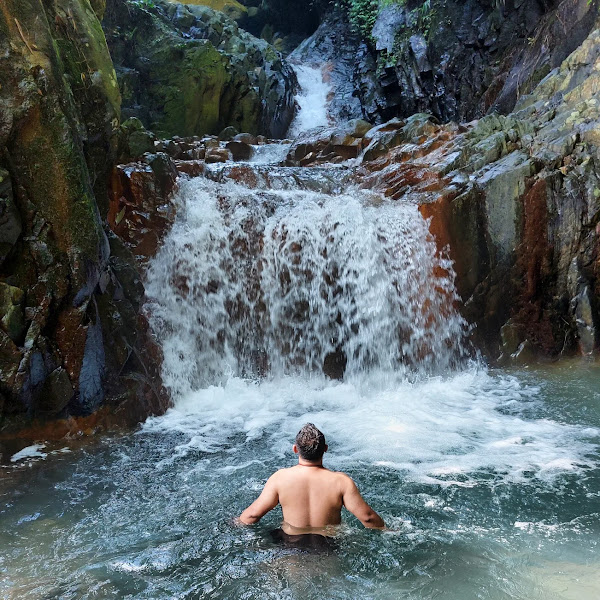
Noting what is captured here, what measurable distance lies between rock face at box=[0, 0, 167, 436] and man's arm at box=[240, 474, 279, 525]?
3094mm

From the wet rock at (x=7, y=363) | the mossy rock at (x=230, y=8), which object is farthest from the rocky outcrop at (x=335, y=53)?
the wet rock at (x=7, y=363)

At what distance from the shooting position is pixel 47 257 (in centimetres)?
582

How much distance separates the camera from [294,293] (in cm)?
873

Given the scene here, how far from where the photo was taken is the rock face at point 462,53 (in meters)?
12.1

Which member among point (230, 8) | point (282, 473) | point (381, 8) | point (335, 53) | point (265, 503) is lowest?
point (265, 503)

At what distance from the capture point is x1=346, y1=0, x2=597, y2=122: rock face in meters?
12.1

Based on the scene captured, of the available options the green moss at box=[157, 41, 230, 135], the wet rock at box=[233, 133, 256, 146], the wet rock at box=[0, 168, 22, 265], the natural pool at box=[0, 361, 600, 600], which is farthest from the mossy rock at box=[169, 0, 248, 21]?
the natural pool at box=[0, 361, 600, 600]

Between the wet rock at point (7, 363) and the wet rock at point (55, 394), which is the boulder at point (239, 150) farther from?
the wet rock at point (7, 363)

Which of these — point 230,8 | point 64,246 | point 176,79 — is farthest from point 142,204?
point 230,8

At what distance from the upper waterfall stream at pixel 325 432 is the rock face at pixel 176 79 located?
7.00 m

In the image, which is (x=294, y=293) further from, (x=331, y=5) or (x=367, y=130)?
(x=331, y=5)

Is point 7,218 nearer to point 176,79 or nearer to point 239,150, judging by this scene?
point 239,150

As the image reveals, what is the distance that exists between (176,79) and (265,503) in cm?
1585

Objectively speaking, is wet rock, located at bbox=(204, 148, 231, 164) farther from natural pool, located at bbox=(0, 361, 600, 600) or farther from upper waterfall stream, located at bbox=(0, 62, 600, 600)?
natural pool, located at bbox=(0, 361, 600, 600)
